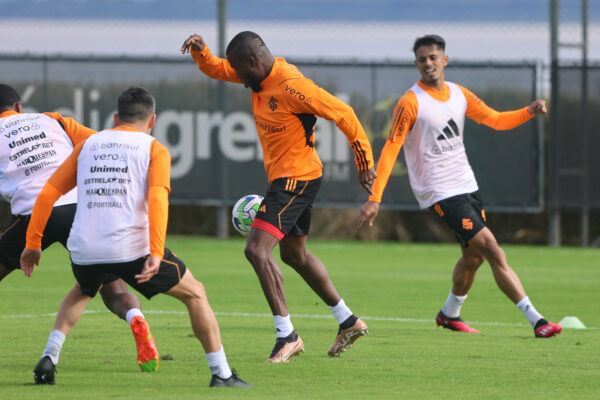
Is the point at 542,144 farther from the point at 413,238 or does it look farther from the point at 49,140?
the point at 49,140

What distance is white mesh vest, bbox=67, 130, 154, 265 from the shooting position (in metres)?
6.54

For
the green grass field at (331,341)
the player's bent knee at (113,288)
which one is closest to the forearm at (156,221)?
the green grass field at (331,341)

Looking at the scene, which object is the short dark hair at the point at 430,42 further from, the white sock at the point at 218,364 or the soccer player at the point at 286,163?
the white sock at the point at 218,364

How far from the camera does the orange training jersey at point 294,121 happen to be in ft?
25.9

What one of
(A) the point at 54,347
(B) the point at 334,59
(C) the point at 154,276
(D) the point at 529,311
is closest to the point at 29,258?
(A) the point at 54,347

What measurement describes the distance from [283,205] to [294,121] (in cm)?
59

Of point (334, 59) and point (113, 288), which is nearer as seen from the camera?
point (113, 288)

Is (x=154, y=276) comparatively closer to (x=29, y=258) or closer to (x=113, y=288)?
(x=29, y=258)

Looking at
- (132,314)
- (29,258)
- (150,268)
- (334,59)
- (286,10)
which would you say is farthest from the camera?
(286,10)

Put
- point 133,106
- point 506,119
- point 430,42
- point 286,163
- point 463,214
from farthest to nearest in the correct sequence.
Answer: point 506,119 < point 430,42 < point 463,214 < point 286,163 < point 133,106

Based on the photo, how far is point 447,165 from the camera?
9.72 m

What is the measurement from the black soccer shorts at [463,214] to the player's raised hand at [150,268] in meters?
3.75

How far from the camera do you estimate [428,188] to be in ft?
31.9

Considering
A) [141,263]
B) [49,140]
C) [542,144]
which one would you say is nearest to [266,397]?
[141,263]
